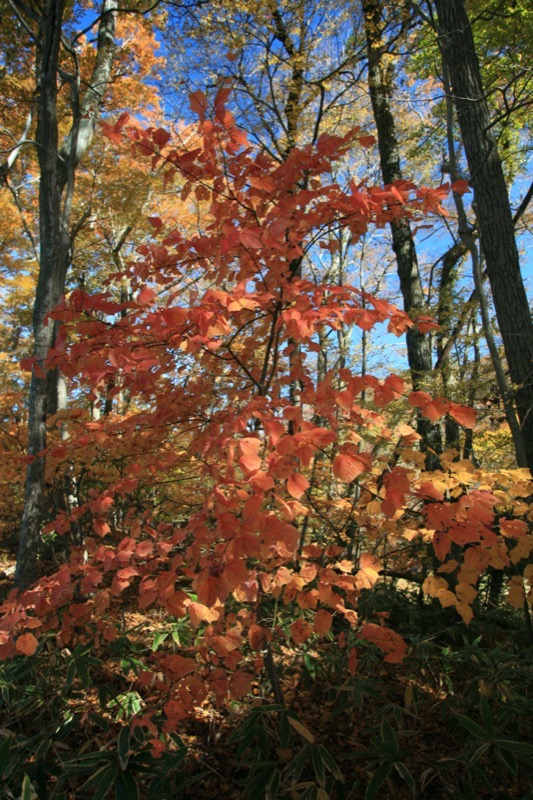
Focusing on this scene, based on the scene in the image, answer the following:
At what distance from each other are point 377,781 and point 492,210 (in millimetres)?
3798

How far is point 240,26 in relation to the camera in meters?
6.41

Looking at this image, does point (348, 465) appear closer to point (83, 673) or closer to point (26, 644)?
point (26, 644)

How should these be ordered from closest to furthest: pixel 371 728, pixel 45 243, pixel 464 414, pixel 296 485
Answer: pixel 296 485 < pixel 464 414 < pixel 371 728 < pixel 45 243

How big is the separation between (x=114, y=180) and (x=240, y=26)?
3.97 m

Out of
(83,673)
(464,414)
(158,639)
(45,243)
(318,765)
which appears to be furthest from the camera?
(45,243)

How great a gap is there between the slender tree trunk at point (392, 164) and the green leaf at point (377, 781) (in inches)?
145

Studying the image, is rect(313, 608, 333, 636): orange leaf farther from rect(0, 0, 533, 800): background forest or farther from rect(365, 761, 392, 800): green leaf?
rect(365, 761, 392, 800): green leaf

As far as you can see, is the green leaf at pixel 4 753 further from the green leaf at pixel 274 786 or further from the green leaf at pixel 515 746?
the green leaf at pixel 515 746

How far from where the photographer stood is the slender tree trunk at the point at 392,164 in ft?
17.2

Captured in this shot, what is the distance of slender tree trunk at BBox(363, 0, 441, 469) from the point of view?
5.25 metres

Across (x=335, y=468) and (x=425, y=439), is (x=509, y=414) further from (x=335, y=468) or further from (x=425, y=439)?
(x=335, y=468)

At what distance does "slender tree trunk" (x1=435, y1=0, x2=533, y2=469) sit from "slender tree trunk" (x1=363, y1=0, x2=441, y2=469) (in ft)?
4.50

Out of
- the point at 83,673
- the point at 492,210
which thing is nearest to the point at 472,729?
the point at 83,673

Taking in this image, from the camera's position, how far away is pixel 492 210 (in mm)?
3623
